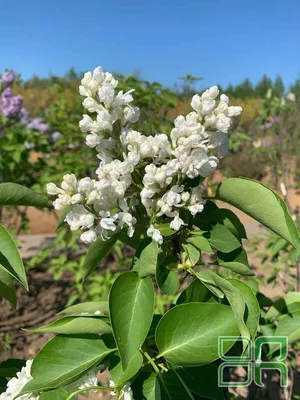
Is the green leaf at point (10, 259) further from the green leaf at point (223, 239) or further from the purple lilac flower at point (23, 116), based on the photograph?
the purple lilac flower at point (23, 116)

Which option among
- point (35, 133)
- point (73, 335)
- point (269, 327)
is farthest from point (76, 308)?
point (35, 133)

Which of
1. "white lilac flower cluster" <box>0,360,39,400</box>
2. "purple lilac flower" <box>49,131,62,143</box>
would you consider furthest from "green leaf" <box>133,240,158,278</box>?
"purple lilac flower" <box>49,131,62,143</box>

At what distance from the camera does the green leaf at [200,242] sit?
696 mm

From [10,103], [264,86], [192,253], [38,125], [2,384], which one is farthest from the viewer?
[264,86]

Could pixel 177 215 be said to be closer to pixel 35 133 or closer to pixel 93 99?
pixel 93 99

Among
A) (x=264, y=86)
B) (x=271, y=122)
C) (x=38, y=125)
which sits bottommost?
(x=271, y=122)

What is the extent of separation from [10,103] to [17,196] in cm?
299

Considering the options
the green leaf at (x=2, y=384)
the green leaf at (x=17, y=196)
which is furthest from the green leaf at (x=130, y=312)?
the green leaf at (x=2, y=384)

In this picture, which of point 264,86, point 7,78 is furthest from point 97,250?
point 264,86

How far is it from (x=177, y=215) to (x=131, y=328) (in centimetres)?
18

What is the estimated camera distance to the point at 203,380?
2.28 feet

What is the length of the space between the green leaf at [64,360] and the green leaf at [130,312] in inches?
3.3

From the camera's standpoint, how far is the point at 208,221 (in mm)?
774

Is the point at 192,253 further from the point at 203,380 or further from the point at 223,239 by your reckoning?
the point at 203,380
